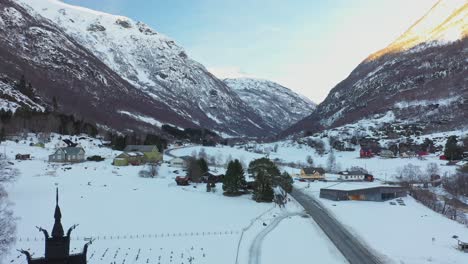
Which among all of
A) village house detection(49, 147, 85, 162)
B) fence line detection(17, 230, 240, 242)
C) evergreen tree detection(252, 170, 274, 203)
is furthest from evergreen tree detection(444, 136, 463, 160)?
village house detection(49, 147, 85, 162)

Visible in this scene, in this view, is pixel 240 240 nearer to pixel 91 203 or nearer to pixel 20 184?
pixel 91 203

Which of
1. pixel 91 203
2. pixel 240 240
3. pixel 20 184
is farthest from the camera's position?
pixel 20 184

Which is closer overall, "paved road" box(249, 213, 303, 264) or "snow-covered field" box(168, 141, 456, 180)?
"paved road" box(249, 213, 303, 264)

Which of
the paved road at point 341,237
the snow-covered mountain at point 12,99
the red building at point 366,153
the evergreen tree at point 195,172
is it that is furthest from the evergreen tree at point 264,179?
the snow-covered mountain at point 12,99

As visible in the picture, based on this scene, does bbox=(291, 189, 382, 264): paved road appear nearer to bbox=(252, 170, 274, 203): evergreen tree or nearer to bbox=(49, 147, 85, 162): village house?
bbox=(252, 170, 274, 203): evergreen tree

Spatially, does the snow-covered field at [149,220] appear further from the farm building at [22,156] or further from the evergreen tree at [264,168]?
the farm building at [22,156]

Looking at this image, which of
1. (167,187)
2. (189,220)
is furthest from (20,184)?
(189,220)
